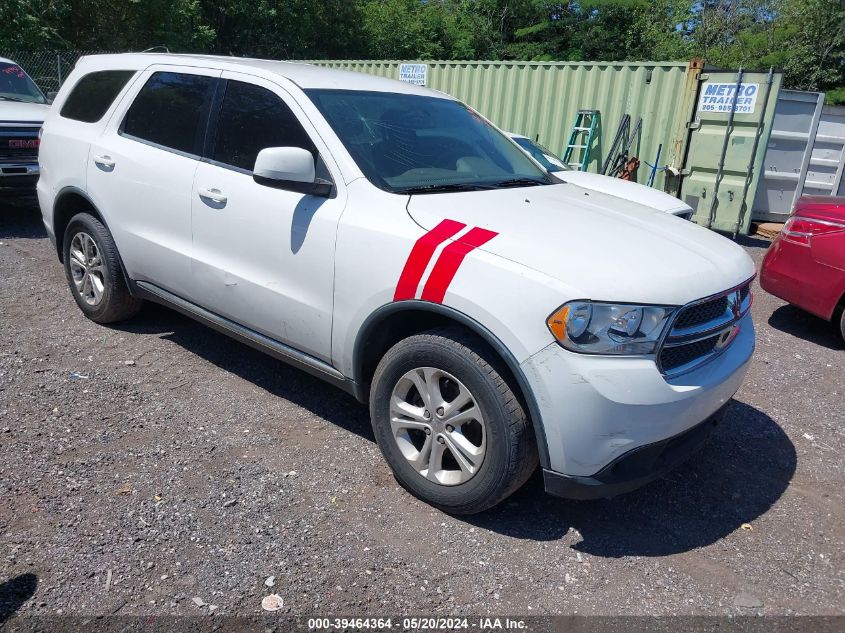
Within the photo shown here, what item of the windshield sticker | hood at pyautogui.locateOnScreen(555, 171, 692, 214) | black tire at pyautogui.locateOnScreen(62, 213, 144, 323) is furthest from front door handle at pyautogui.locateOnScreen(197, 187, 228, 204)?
the windshield sticker

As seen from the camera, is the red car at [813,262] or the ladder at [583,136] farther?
the ladder at [583,136]

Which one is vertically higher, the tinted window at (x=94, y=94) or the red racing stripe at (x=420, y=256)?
the tinted window at (x=94, y=94)

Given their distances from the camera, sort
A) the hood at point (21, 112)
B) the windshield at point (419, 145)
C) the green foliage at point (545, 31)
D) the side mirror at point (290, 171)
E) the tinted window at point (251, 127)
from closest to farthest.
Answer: the side mirror at point (290, 171) → the windshield at point (419, 145) → the tinted window at point (251, 127) → the hood at point (21, 112) → the green foliage at point (545, 31)

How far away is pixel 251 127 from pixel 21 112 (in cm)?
591

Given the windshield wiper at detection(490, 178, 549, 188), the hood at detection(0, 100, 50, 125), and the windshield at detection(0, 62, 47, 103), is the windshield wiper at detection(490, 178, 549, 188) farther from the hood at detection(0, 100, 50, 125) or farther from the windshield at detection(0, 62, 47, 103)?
the windshield at detection(0, 62, 47, 103)

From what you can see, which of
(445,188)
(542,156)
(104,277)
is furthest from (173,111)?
(542,156)

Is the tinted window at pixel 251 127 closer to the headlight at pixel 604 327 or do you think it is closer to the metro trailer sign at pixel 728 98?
the headlight at pixel 604 327

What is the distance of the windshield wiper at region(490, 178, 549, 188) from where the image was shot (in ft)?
12.2

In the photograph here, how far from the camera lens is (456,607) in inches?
102

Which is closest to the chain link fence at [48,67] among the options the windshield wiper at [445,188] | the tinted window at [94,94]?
the tinted window at [94,94]

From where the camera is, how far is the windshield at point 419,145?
11.2ft

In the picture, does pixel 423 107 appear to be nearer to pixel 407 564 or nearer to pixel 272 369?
pixel 272 369

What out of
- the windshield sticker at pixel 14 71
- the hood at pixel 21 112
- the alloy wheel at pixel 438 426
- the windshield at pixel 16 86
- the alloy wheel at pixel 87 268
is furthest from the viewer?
the windshield sticker at pixel 14 71

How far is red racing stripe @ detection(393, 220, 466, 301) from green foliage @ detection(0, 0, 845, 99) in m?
20.4
